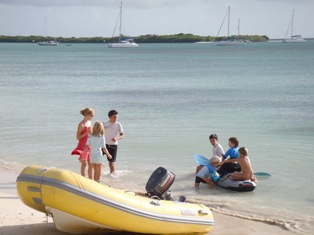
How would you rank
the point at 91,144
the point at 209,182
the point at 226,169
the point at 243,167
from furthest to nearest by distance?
the point at 226,169
the point at 209,182
the point at 243,167
the point at 91,144

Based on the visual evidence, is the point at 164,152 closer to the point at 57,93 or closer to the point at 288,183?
the point at 288,183

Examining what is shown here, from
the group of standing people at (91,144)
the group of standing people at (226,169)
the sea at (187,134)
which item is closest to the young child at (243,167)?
the group of standing people at (226,169)

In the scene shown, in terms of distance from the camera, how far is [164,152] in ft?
49.0

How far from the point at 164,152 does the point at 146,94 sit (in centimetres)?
1632

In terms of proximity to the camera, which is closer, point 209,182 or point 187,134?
point 209,182

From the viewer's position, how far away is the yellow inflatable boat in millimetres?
7465

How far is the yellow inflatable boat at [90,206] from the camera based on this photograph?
746 cm

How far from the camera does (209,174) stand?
1138cm

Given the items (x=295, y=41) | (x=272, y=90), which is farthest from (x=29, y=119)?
(x=295, y=41)

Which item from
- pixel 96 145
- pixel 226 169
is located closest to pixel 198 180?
pixel 226 169

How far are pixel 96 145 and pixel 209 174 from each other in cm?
231

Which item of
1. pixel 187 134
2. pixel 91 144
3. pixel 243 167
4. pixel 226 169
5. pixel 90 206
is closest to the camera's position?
pixel 90 206

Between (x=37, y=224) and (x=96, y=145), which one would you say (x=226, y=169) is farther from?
(x=37, y=224)

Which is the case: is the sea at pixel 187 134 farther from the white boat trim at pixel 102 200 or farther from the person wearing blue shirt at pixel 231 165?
the white boat trim at pixel 102 200
